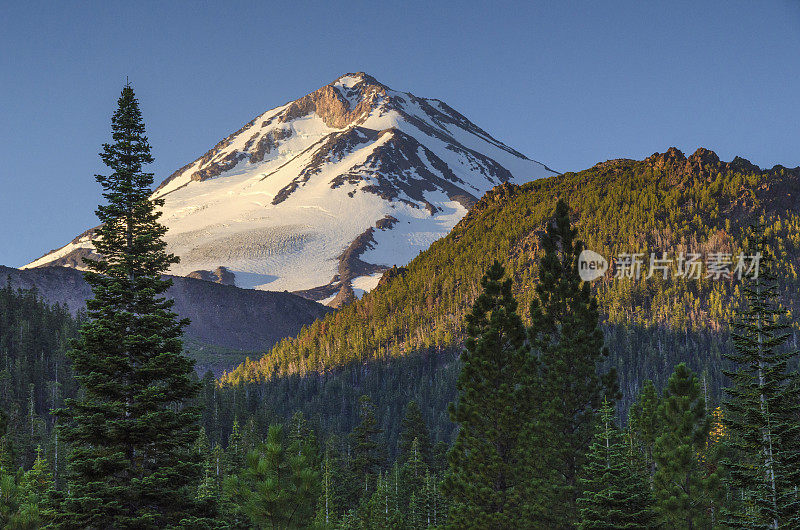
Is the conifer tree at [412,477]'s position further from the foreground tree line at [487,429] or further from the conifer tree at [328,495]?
the foreground tree line at [487,429]

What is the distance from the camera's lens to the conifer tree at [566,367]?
39.4 meters

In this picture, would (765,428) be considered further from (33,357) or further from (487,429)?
(33,357)

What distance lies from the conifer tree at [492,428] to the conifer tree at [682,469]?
20.3 ft

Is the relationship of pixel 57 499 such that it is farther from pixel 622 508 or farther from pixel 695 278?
pixel 695 278

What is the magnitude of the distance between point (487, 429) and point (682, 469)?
364 inches

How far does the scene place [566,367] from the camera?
A: 41.6m

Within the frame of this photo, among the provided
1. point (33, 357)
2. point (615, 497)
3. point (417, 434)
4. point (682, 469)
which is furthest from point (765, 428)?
point (33, 357)

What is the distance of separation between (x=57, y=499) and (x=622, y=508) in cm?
2031

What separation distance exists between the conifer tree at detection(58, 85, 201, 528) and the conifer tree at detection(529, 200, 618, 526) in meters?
19.2

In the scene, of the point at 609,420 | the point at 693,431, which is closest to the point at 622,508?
the point at 609,420

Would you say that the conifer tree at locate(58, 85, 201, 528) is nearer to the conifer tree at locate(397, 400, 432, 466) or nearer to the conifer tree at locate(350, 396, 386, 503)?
the conifer tree at locate(350, 396, 386, 503)

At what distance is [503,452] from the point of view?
3956 centimetres

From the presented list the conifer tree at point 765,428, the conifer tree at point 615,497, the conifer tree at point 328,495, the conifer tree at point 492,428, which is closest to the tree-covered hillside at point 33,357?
the conifer tree at point 328,495

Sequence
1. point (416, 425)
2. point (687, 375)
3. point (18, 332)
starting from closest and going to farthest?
point (687, 375) → point (416, 425) → point (18, 332)
